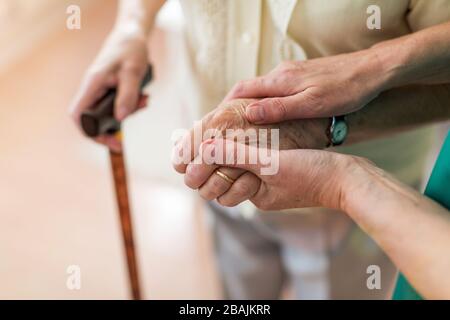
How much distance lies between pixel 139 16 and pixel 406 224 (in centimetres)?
61

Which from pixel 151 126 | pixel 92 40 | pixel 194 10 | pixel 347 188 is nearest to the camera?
pixel 347 188

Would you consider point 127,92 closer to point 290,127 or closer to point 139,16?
point 139,16

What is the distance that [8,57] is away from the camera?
74.0 inches

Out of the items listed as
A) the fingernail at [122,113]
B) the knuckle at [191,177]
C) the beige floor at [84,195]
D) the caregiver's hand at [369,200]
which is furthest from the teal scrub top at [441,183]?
the beige floor at [84,195]

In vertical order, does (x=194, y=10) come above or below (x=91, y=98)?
above

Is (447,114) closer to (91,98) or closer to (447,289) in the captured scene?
(447,289)

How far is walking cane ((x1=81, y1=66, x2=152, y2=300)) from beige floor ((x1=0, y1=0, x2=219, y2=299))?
25 cm

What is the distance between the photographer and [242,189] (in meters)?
0.65

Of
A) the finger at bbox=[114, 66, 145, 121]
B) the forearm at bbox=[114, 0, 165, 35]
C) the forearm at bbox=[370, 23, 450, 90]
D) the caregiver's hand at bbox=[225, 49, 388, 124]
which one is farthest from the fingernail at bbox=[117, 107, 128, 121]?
the forearm at bbox=[370, 23, 450, 90]

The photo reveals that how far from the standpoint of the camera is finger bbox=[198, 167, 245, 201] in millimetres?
646

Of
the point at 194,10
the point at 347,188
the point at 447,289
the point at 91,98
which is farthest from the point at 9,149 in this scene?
the point at 447,289

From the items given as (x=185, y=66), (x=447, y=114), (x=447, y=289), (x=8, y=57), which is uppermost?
(x=8, y=57)

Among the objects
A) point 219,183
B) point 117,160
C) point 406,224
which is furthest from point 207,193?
point 117,160

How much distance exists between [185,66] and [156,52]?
0.77 meters
